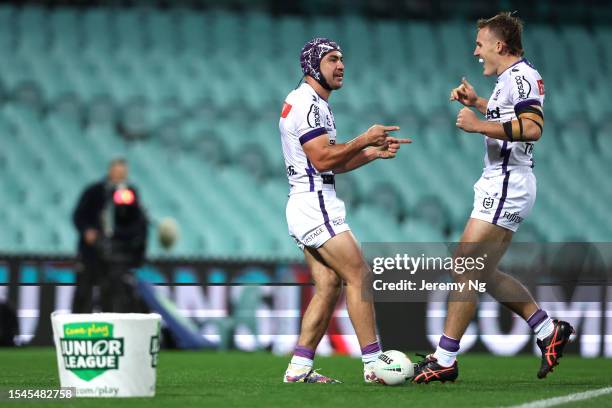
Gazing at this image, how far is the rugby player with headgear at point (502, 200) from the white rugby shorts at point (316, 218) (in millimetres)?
724

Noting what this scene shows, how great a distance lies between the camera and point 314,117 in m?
6.05

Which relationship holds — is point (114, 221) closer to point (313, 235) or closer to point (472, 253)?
point (313, 235)

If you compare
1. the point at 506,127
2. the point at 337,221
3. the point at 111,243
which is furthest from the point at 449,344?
the point at 111,243

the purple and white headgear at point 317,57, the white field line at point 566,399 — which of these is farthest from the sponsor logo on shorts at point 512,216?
the purple and white headgear at point 317,57

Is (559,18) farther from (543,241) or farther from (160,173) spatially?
(160,173)

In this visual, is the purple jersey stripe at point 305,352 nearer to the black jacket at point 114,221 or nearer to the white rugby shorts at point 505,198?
the white rugby shorts at point 505,198

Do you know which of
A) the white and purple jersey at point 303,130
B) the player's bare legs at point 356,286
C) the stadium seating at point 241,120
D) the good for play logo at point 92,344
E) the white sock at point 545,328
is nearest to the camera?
the good for play logo at point 92,344

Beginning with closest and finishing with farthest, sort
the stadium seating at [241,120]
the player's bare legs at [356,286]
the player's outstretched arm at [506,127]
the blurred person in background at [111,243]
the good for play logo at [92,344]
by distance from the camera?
the good for play logo at [92,344]
the player's outstretched arm at [506,127]
the player's bare legs at [356,286]
the blurred person in background at [111,243]
the stadium seating at [241,120]

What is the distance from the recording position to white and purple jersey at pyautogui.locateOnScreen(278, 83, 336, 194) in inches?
238

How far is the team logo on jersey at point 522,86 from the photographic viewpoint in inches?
238

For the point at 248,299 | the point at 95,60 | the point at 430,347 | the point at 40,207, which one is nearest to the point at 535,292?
the point at 430,347

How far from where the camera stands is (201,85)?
14.8 m

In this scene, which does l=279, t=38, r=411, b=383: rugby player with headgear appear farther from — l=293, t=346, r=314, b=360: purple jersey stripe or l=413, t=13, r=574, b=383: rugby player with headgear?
l=413, t=13, r=574, b=383: rugby player with headgear

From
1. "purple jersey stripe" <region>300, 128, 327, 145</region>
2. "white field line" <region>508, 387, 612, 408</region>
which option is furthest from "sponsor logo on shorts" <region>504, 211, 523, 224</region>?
"purple jersey stripe" <region>300, 128, 327, 145</region>
